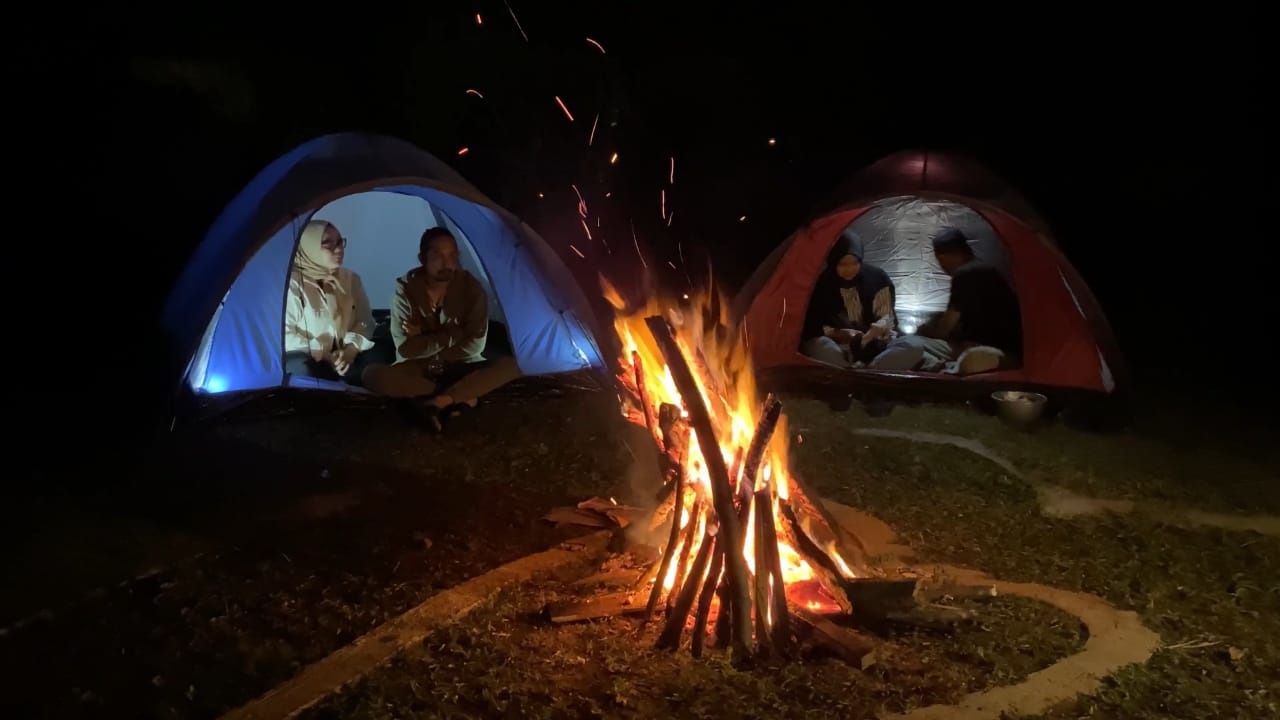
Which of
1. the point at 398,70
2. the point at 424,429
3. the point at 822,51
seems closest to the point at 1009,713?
the point at 424,429

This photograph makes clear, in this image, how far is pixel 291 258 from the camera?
26.2ft

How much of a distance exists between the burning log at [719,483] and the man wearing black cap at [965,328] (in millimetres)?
4777

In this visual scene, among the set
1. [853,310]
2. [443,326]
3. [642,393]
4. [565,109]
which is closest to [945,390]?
[853,310]

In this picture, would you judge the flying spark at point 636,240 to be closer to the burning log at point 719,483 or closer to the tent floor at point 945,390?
the tent floor at point 945,390

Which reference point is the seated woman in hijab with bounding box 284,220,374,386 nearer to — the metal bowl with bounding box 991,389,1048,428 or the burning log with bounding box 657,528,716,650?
the burning log with bounding box 657,528,716,650

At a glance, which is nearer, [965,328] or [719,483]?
[719,483]

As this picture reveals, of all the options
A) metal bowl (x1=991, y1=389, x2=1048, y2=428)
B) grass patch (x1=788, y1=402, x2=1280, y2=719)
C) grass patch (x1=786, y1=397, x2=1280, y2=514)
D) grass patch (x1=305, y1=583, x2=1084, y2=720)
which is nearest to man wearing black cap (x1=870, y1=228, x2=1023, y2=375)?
grass patch (x1=786, y1=397, x2=1280, y2=514)

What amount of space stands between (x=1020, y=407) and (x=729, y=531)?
4.52 m

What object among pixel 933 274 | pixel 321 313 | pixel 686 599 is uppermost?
pixel 933 274

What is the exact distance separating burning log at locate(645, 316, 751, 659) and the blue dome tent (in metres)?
4.07

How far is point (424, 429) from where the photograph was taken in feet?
25.4

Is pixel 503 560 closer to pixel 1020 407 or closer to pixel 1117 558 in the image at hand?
pixel 1117 558

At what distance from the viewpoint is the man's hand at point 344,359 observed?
329 inches

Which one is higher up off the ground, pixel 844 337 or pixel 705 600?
pixel 844 337
